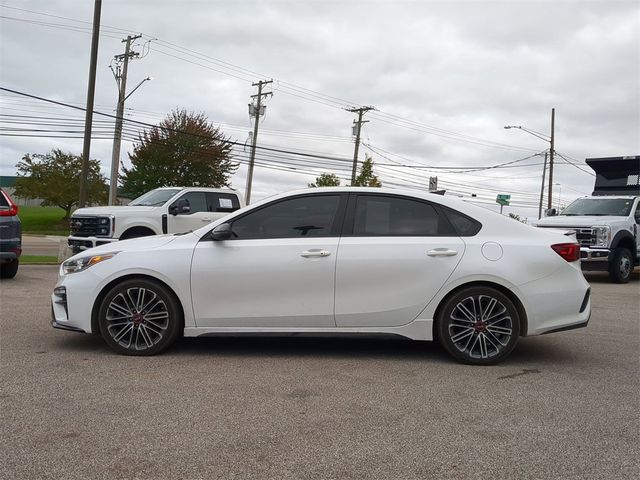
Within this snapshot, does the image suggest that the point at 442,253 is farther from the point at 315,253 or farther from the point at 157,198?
the point at 157,198

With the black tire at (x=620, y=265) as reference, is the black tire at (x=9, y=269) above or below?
below

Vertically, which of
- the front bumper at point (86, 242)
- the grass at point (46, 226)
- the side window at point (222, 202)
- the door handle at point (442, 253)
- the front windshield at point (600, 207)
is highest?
the front windshield at point (600, 207)

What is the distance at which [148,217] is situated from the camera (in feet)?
45.2

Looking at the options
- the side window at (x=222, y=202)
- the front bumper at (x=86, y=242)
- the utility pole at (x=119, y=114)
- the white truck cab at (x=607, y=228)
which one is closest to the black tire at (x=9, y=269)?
the front bumper at (x=86, y=242)

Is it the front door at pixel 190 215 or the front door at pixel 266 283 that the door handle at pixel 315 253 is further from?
the front door at pixel 190 215

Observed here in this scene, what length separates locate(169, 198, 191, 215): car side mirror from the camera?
45.4 feet

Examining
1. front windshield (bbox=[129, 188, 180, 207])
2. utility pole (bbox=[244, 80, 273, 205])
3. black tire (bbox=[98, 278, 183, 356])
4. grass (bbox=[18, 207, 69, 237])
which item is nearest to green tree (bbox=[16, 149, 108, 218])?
grass (bbox=[18, 207, 69, 237])

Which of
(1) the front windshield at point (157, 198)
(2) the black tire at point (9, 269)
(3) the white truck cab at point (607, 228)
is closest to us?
(2) the black tire at point (9, 269)

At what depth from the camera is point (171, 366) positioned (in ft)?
17.2

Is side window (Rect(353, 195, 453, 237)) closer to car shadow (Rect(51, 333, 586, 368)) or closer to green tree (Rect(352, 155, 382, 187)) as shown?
car shadow (Rect(51, 333, 586, 368))

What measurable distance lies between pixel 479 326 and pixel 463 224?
941 mm

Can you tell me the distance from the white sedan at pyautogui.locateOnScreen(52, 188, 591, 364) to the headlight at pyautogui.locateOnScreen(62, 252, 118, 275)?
0.02m

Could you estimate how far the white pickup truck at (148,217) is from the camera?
1352cm

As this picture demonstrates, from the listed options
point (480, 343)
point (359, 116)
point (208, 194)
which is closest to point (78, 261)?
point (480, 343)
